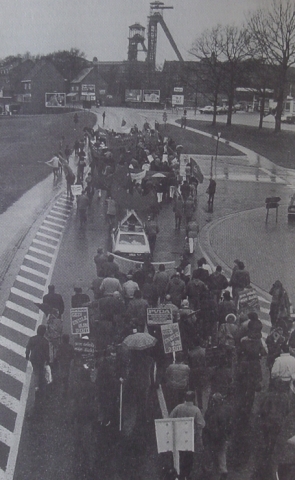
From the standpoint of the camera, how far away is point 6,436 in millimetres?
10219

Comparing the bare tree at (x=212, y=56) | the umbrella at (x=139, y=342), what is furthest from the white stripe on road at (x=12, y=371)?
the bare tree at (x=212, y=56)

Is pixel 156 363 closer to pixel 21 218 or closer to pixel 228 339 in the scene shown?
pixel 228 339

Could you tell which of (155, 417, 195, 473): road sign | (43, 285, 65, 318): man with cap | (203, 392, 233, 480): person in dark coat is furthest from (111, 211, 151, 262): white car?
(155, 417, 195, 473): road sign

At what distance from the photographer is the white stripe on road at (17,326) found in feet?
48.1

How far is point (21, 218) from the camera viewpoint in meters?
27.7

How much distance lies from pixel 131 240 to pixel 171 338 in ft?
30.6

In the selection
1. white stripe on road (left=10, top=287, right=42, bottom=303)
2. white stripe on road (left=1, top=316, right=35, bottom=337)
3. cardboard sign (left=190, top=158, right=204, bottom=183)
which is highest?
cardboard sign (left=190, top=158, right=204, bottom=183)

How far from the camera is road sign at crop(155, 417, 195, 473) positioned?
784cm

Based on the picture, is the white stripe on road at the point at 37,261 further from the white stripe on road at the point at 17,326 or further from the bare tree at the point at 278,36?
the bare tree at the point at 278,36

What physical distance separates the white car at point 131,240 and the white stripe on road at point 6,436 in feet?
32.6

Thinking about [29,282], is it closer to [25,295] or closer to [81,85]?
[25,295]

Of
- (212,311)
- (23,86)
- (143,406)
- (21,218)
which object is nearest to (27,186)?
(21,218)

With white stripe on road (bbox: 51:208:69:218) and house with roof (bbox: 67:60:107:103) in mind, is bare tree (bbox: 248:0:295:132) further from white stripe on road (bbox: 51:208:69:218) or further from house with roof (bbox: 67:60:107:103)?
house with roof (bbox: 67:60:107:103)

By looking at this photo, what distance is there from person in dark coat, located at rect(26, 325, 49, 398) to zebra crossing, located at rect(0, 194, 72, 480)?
1.20 feet
